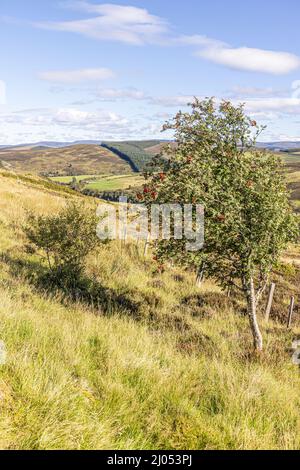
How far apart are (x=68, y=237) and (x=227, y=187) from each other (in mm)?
7626

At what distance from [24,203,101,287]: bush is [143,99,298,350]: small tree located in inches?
235

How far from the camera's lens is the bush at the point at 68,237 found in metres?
15.1

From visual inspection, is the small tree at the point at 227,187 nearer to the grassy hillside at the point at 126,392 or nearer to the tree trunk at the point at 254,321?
the tree trunk at the point at 254,321

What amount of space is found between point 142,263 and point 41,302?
11.4 meters

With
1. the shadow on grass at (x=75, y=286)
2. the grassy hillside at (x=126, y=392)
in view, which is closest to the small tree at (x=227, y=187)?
the grassy hillside at (x=126, y=392)

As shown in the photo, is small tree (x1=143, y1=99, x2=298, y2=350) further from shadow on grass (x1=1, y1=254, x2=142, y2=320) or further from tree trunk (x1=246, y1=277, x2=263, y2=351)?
shadow on grass (x1=1, y1=254, x2=142, y2=320)

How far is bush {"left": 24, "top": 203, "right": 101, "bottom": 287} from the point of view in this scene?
15133mm

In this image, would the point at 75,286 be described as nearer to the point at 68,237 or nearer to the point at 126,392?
the point at 68,237

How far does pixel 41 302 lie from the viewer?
1028 centimetres

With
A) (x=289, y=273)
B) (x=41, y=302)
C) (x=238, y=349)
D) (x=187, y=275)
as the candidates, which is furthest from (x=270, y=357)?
(x=289, y=273)

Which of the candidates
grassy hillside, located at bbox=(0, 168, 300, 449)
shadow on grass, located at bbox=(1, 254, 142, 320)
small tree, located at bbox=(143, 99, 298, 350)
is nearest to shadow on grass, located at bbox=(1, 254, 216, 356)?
shadow on grass, located at bbox=(1, 254, 142, 320)

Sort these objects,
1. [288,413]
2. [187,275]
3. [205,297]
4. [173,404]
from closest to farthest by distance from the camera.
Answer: [173,404] → [288,413] → [205,297] → [187,275]

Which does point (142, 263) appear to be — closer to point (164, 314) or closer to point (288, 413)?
point (164, 314)

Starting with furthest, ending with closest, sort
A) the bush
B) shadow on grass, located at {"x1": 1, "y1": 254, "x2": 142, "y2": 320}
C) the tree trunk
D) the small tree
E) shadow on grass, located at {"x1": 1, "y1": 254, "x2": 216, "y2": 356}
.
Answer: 1. the bush
2. shadow on grass, located at {"x1": 1, "y1": 254, "x2": 142, "y2": 320}
3. shadow on grass, located at {"x1": 1, "y1": 254, "x2": 216, "y2": 356}
4. the tree trunk
5. the small tree
